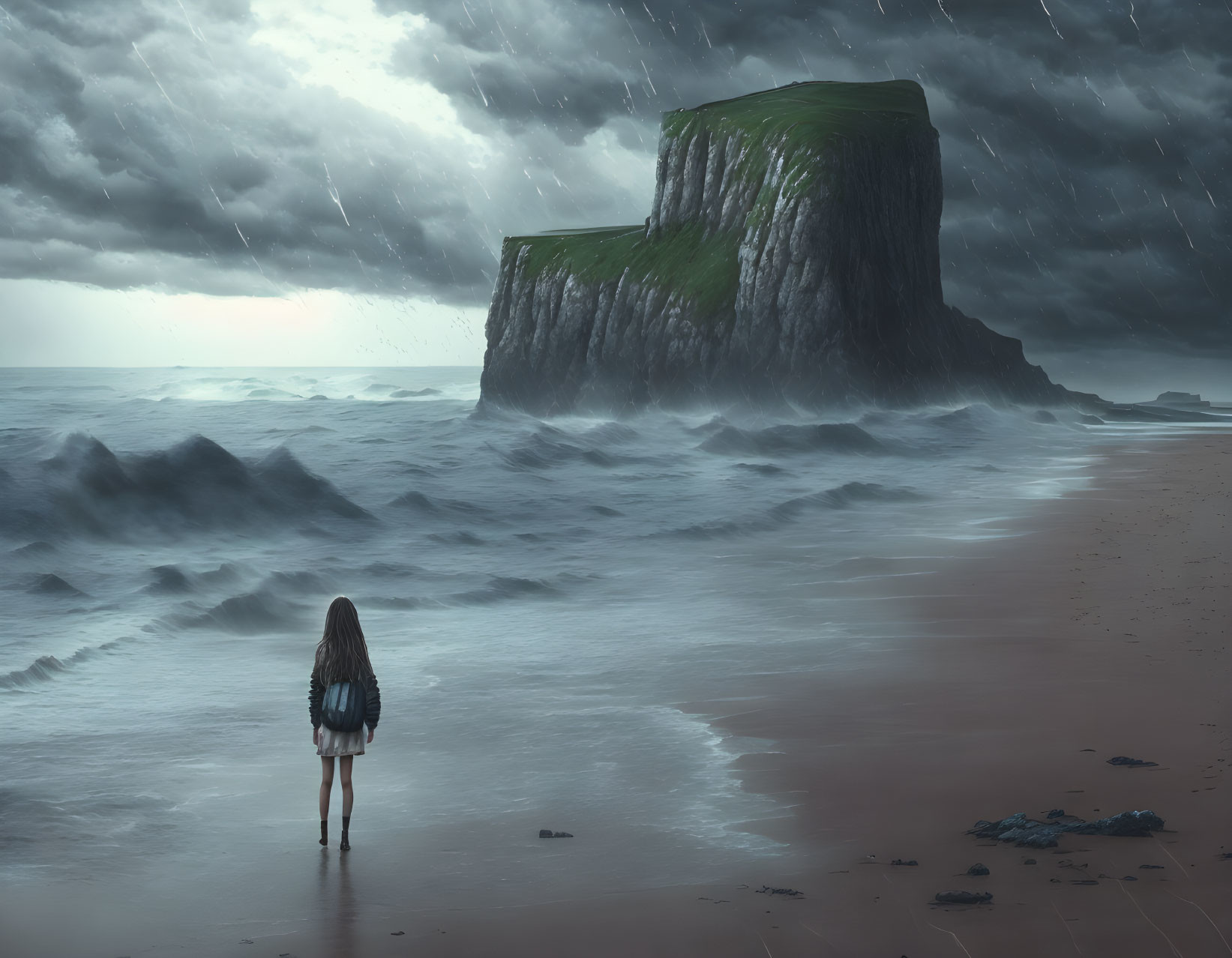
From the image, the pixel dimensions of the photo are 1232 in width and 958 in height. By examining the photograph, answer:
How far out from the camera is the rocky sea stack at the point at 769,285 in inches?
2813

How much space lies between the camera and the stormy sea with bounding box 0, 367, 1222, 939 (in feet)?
21.8

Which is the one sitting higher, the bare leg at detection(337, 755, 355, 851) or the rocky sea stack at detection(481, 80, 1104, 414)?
the rocky sea stack at detection(481, 80, 1104, 414)

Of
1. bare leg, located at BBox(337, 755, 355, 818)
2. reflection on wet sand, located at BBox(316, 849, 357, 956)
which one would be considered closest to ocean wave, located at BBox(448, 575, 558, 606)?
bare leg, located at BBox(337, 755, 355, 818)

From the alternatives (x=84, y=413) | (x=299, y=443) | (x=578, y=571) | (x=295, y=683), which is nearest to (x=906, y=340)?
(x=299, y=443)

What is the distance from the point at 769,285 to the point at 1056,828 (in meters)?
68.4

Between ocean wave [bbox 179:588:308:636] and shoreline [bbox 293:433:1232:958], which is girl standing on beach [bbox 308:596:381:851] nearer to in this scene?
shoreline [bbox 293:433:1232:958]

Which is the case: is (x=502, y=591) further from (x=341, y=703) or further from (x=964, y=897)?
(x=964, y=897)

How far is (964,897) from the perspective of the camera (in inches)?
218

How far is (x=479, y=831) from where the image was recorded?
6.93m

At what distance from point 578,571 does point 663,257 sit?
227 feet

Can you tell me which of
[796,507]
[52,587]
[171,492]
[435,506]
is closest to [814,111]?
[796,507]

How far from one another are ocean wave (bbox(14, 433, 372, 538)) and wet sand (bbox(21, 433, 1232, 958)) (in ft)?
53.6

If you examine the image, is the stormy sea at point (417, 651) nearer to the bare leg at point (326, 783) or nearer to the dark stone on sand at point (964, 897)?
the bare leg at point (326, 783)

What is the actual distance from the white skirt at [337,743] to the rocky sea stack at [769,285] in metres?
64.9
